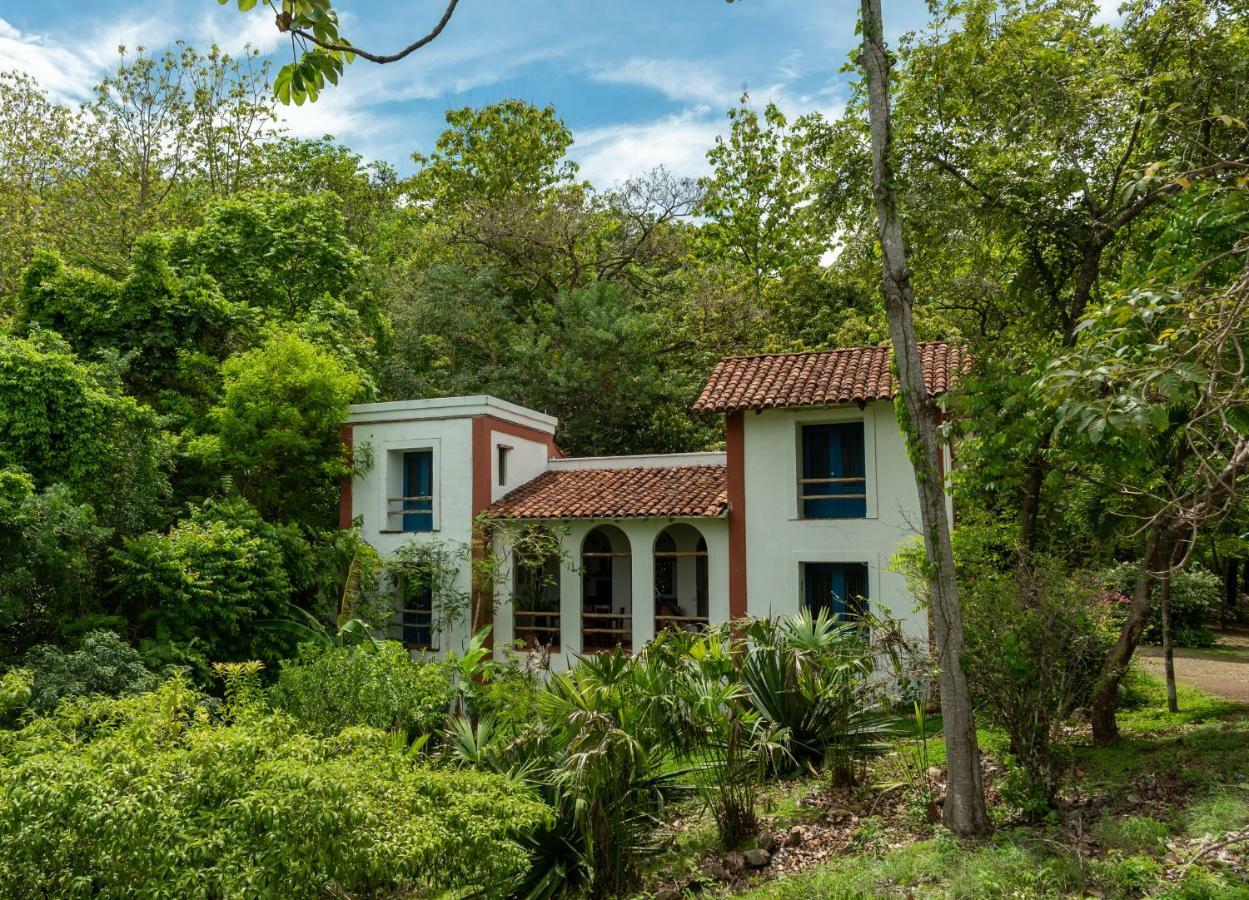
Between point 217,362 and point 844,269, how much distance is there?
13064 mm

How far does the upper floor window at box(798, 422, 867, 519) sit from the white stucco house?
2 cm

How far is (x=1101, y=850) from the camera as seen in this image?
6.89 m

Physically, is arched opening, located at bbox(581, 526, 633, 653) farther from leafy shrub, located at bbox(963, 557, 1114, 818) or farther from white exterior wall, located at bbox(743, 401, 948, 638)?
leafy shrub, located at bbox(963, 557, 1114, 818)

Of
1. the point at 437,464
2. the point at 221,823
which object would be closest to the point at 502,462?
the point at 437,464

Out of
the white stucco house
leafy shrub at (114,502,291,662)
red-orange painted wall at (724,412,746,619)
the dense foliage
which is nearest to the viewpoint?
the dense foliage

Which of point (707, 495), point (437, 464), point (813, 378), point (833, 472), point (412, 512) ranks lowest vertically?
point (412, 512)

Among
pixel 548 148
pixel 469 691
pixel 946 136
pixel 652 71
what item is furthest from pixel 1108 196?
pixel 548 148

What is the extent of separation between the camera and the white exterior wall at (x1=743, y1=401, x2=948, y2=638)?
50.5 feet

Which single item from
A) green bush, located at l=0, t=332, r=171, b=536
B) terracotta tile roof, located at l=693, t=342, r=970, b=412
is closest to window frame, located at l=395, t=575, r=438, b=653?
green bush, located at l=0, t=332, r=171, b=536

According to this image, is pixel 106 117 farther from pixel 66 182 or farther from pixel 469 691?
pixel 469 691

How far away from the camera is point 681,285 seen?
27.9 m

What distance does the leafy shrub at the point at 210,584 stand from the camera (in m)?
14.8

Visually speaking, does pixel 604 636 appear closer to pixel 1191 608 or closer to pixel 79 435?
pixel 79 435

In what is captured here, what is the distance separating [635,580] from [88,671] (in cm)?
893
